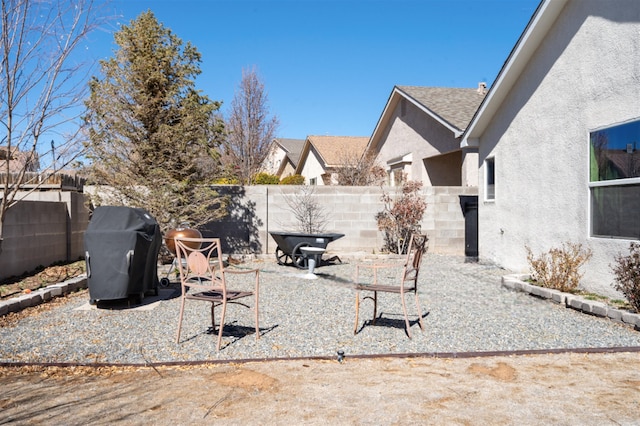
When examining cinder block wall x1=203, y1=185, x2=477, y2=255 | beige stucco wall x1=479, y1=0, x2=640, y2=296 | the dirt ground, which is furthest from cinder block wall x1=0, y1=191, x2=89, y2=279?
beige stucco wall x1=479, y1=0, x2=640, y2=296

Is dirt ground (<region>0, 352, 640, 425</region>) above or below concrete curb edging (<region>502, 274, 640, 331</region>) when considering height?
below

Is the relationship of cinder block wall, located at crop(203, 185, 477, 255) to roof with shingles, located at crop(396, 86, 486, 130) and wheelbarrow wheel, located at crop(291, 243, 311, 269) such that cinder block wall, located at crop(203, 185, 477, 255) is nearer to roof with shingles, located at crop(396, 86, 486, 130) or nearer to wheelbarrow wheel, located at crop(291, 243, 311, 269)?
wheelbarrow wheel, located at crop(291, 243, 311, 269)

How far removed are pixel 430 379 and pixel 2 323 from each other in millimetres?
5523

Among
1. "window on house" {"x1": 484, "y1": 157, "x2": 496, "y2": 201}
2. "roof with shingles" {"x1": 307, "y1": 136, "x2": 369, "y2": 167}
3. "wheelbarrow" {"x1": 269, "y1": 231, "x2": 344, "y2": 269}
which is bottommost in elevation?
"wheelbarrow" {"x1": 269, "y1": 231, "x2": 344, "y2": 269}

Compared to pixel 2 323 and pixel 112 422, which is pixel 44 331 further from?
pixel 112 422

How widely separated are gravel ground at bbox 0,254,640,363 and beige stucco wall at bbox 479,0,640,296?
5.29 ft

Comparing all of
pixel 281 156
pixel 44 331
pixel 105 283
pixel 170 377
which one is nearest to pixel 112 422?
pixel 170 377

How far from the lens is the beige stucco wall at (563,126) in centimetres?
772

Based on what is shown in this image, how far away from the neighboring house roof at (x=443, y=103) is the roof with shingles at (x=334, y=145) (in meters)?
4.21

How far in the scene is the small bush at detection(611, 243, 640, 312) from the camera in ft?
21.7

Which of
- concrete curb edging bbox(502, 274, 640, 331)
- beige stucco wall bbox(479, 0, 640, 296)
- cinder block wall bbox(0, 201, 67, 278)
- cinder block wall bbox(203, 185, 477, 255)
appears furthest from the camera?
cinder block wall bbox(203, 185, 477, 255)

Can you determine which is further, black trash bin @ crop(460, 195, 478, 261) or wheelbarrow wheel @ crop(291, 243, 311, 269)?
black trash bin @ crop(460, 195, 478, 261)

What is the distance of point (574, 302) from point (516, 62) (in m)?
5.27

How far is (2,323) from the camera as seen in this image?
6.75m
